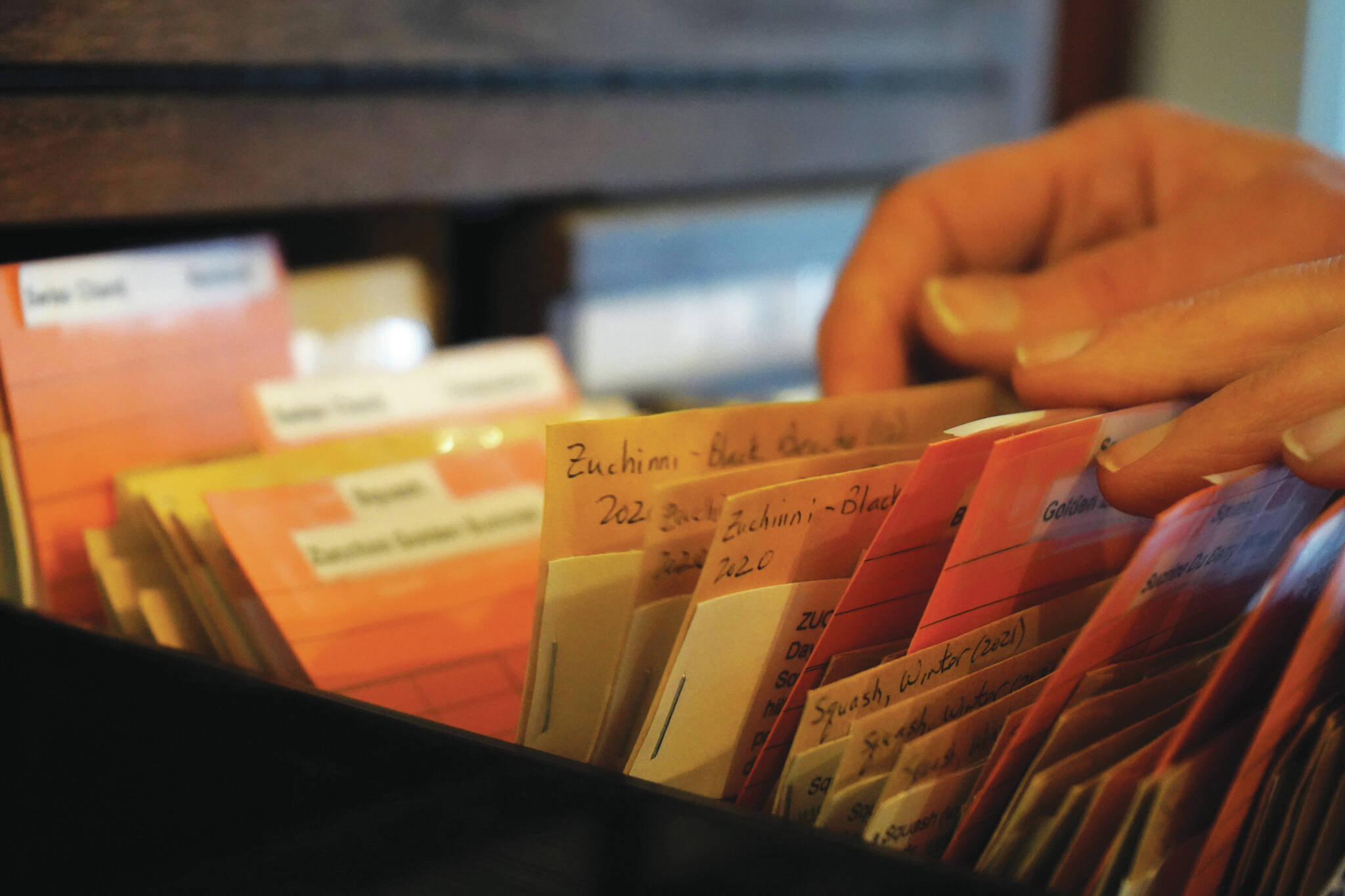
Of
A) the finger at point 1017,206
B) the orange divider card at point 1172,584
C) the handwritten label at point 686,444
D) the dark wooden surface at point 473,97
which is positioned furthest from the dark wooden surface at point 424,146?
the orange divider card at point 1172,584

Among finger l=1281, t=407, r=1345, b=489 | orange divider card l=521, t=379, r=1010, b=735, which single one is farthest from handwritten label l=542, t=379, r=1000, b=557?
finger l=1281, t=407, r=1345, b=489

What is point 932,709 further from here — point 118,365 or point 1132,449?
point 118,365

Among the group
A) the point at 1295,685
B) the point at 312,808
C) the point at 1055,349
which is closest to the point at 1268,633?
the point at 1295,685

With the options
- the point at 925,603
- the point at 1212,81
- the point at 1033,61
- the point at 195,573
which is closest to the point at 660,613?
the point at 925,603

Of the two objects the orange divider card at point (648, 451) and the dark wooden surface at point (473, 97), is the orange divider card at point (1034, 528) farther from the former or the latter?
the dark wooden surface at point (473, 97)

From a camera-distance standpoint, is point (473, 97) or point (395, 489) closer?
point (395, 489)

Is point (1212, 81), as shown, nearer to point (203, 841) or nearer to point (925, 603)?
point (925, 603)

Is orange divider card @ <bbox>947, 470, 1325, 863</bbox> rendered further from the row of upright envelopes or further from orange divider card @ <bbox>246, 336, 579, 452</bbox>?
orange divider card @ <bbox>246, 336, 579, 452</bbox>

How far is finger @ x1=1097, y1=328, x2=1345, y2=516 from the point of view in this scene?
260 mm

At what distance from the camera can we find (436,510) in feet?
1.33

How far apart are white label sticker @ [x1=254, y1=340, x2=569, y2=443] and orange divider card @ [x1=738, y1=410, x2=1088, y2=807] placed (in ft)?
0.86

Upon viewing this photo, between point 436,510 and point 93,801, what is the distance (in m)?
0.15

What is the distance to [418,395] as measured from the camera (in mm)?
482

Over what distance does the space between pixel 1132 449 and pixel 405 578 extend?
0.25 meters
